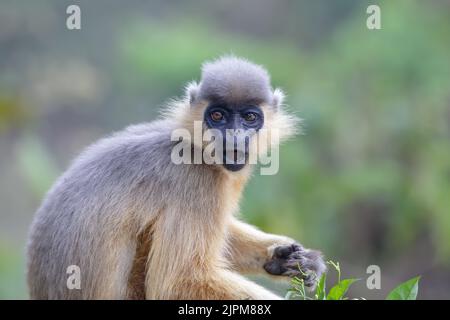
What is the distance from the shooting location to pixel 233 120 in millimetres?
8594

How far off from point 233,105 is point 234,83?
24 cm

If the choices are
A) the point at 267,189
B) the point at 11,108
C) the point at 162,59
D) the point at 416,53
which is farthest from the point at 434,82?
the point at 11,108

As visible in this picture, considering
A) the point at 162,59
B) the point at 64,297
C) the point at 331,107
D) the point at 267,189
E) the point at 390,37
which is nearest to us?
the point at 64,297

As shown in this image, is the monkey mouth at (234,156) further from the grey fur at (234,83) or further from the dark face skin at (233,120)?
the grey fur at (234,83)

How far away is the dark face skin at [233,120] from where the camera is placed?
852 cm

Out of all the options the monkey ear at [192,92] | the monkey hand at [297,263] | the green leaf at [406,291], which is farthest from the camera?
the monkey ear at [192,92]

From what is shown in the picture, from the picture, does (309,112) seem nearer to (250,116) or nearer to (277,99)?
(277,99)

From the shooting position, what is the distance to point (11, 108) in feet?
68.9

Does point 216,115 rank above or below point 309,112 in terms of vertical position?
below

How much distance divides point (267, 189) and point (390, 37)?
228 inches

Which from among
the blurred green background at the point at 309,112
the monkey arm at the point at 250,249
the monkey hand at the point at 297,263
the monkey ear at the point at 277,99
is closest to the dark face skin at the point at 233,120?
the monkey ear at the point at 277,99

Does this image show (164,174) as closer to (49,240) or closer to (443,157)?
(49,240)

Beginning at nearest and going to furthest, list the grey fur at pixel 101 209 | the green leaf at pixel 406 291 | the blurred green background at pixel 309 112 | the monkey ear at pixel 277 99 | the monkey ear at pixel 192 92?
1. the green leaf at pixel 406 291
2. the grey fur at pixel 101 209
3. the monkey ear at pixel 192 92
4. the monkey ear at pixel 277 99
5. the blurred green background at pixel 309 112

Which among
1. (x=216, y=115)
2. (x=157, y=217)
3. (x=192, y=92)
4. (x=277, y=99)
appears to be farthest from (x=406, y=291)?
(x=192, y=92)
